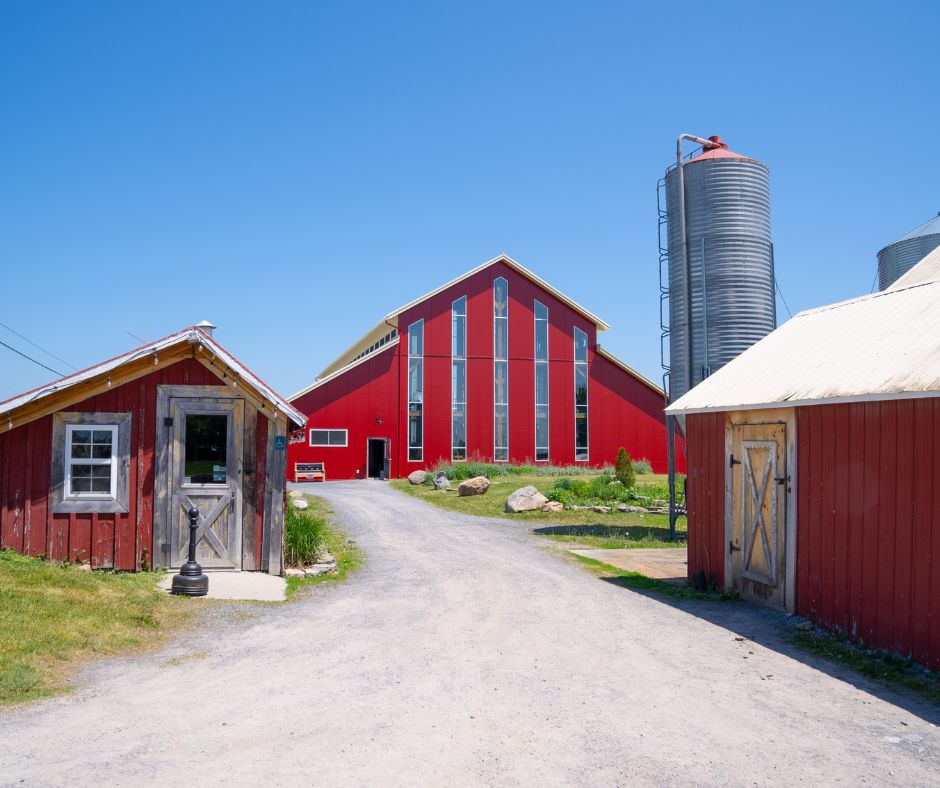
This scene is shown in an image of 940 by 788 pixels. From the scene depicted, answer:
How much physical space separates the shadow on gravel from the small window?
88.4 feet

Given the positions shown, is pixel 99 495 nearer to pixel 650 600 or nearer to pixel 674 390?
pixel 650 600

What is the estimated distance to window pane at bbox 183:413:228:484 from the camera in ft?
41.4

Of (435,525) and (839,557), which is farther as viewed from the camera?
(435,525)

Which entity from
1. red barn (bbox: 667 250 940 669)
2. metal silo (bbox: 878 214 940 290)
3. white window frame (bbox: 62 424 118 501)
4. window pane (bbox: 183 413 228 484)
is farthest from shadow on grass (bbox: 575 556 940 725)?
metal silo (bbox: 878 214 940 290)

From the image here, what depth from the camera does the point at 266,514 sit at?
12797 millimetres

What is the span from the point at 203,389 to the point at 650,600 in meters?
7.52

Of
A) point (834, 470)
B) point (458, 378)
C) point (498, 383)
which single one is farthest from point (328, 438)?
point (834, 470)

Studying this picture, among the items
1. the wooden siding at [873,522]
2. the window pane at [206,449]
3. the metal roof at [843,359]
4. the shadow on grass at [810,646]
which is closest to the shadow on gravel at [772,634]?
the shadow on grass at [810,646]

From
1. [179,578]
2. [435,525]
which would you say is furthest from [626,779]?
[435,525]

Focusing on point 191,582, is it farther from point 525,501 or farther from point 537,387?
point 537,387

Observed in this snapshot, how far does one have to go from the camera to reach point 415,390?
40.0m

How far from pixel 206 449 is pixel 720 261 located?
11.7 metres

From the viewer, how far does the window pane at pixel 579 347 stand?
42.4m

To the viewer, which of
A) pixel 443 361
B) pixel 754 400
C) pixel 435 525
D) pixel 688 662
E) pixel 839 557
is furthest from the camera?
pixel 443 361
